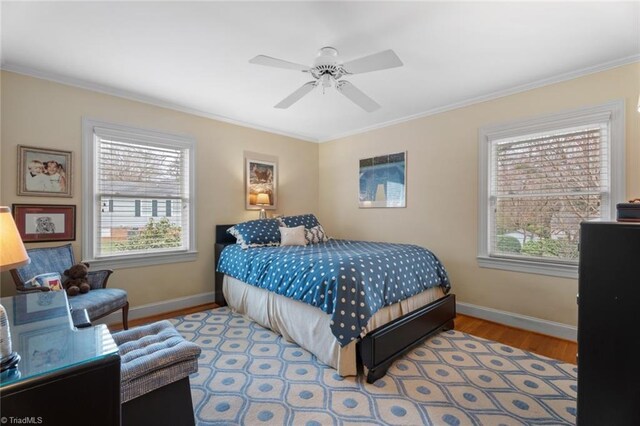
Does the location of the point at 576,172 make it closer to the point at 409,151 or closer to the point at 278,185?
the point at 409,151

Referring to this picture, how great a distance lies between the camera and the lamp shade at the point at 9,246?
1.13m

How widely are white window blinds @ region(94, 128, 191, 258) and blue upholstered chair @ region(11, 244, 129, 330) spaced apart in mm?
351

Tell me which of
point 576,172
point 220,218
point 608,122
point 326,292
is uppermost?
point 608,122

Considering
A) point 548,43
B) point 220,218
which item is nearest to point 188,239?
point 220,218

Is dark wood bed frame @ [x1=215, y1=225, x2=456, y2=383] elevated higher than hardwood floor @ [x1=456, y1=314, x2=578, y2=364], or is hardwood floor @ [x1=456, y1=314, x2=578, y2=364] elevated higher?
dark wood bed frame @ [x1=215, y1=225, x2=456, y2=383]

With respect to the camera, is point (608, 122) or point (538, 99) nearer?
point (608, 122)

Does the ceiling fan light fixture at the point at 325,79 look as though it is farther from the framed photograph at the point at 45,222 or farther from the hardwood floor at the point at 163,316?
the hardwood floor at the point at 163,316

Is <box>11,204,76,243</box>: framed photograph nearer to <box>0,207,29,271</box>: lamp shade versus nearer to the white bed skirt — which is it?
the white bed skirt

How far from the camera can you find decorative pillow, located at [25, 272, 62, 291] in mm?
2322

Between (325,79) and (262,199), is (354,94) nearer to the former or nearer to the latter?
(325,79)

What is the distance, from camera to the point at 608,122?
2533mm

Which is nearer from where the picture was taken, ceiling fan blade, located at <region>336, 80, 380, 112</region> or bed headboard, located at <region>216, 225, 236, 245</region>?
ceiling fan blade, located at <region>336, 80, 380, 112</region>

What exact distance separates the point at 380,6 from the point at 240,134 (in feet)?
9.23

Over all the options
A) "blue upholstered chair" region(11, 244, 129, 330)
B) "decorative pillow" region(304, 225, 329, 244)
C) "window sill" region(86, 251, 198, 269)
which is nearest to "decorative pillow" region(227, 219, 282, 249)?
"decorative pillow" region(304, 225, 329, 244)
